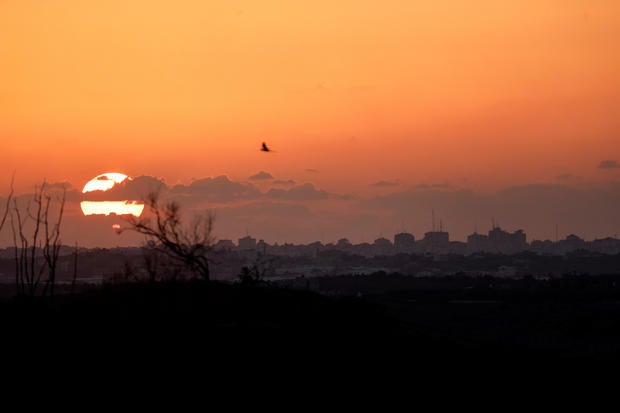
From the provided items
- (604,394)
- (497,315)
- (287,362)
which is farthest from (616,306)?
(287,362)

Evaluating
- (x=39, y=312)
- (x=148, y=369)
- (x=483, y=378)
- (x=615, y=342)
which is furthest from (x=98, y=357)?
(x=615, y=342)

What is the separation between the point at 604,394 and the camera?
114ft

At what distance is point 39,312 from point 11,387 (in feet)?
19.5

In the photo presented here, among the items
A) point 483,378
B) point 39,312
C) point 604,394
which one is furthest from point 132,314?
point 604,394

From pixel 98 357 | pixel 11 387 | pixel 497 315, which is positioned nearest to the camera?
pixel 11 387

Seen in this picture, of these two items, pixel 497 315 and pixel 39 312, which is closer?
pixel 39 312

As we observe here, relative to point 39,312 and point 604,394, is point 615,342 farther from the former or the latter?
point 39,312

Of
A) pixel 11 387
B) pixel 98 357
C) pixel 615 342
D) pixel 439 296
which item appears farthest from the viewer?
pixel 439 296

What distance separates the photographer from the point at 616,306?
92500 millimetres

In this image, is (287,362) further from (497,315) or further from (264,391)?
(497,315)

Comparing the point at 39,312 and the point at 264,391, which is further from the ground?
the point at 39,312

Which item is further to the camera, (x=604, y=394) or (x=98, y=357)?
(x=604, y=394)

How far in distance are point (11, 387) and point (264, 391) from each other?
22.9 feet

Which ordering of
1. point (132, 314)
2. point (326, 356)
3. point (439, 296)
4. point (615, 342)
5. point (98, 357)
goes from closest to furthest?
1. point (98, 357)
2. point (326, 356)
3. point (132, 314)
4. point (615, 342)
5. point (439, 296)
